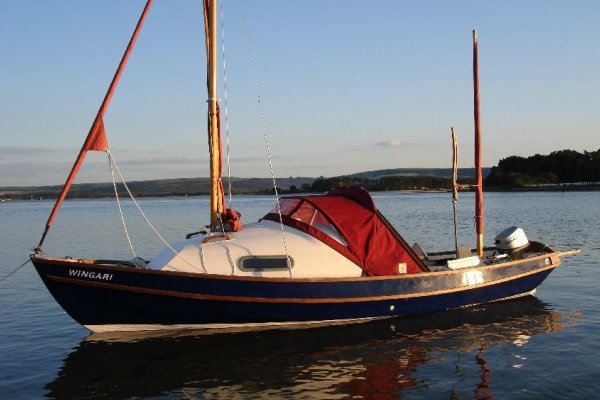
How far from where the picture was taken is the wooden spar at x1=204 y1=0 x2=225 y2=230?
15.9 m

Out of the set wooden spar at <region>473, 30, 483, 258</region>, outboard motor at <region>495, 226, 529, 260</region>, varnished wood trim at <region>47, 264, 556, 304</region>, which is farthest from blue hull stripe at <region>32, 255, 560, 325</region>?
outboard motor at <region>495, 226, 529, 260</region>

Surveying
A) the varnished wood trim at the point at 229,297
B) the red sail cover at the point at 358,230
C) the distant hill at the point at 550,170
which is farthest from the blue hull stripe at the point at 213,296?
the distant hill at the point at 550,170

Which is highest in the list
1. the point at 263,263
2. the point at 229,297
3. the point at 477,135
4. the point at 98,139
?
the point at 477,135

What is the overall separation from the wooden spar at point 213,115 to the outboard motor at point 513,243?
8.75 m

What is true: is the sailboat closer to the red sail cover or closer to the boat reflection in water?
the red sail cover

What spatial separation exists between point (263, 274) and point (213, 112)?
4571mm

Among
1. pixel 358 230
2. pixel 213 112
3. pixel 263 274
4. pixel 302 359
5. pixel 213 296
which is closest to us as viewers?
pixel 302 359

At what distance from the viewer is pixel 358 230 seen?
605 inches

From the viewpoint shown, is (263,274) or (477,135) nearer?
(263,274)

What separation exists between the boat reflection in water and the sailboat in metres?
0.41

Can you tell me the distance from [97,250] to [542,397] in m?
29.0

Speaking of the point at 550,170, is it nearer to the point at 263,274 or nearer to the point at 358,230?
the point at 358,230

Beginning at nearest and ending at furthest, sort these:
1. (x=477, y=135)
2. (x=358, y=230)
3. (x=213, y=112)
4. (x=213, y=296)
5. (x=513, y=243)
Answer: (x=213, y=296) < (x=358, y=230) < (x=213, y=112) < (x=477, y=135) < (x=513, y=243)

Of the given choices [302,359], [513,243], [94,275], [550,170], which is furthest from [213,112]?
[550,170]
